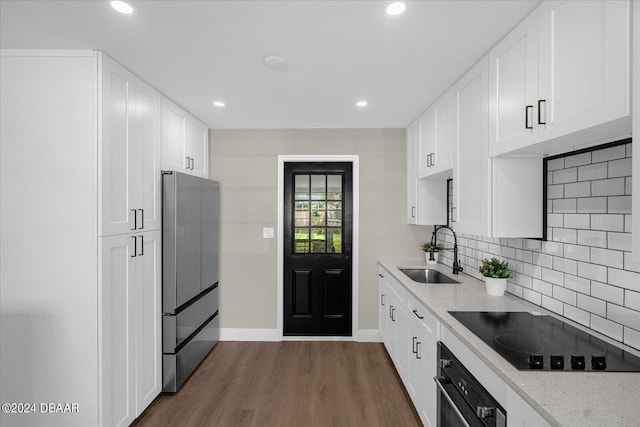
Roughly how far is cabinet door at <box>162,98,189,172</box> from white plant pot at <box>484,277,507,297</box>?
8.85 feet

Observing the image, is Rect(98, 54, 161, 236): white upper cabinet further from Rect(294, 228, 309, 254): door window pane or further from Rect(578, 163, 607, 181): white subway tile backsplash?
Rect(578, 163, 607, 181): white subway tile backsplash

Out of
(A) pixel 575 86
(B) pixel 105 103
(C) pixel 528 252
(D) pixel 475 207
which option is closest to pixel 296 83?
(B) pixel 105 103

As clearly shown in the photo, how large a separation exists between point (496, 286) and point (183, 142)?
9.65 feet

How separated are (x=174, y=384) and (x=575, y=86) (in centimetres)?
325

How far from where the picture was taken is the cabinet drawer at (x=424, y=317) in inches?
73.3

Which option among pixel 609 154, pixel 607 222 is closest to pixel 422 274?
pixel 607 222

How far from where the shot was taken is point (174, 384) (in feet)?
8.55

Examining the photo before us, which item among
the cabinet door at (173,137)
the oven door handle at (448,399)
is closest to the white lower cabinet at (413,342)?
the oven door handle at (448,399)

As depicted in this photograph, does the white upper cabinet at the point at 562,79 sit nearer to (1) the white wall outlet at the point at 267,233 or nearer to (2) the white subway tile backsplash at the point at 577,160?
(2) the white subway tile backsplash at the point at 577,160

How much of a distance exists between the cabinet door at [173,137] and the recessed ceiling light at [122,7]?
1.17 m

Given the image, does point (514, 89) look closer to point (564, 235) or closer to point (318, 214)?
point (564, 235)

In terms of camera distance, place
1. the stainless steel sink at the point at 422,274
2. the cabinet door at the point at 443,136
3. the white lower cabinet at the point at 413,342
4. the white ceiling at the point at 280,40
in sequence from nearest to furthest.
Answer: the white ceiling at the point at 280,40 < the white lower cabinet at the point at 413,342 < the cabinet door at the point at 443,136 < the stainless steel sink at the point at 422,274

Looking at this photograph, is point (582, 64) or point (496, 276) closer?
point (582, 64)

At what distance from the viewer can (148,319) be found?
2.41 meters
